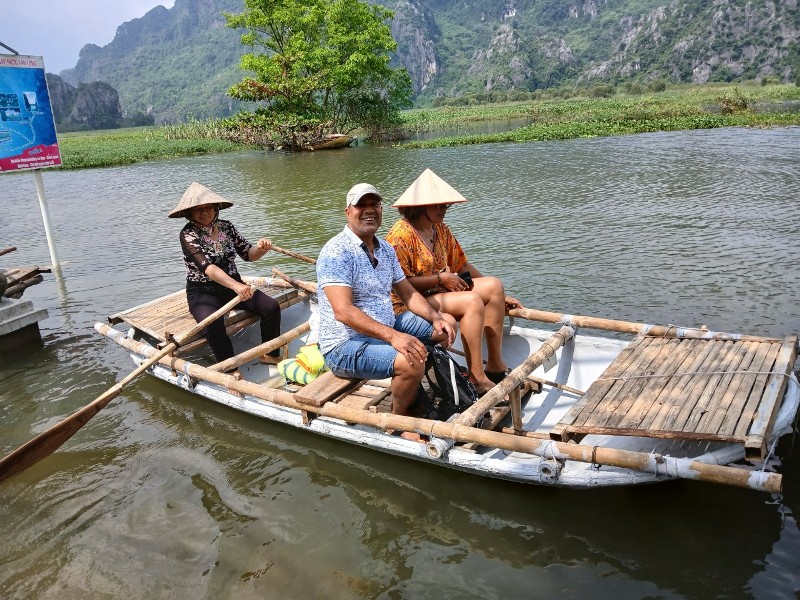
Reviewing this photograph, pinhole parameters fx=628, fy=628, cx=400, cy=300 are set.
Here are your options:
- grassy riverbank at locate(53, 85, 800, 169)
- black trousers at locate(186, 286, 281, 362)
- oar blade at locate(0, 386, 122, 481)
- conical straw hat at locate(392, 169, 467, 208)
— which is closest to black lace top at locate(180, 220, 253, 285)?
black trousers at locate(186, 286, 281, 362)

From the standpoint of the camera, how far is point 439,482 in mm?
3920

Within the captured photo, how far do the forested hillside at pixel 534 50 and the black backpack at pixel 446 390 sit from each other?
61048mm

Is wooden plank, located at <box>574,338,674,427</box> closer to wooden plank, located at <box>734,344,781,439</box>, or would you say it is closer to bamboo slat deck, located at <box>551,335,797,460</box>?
bamboo slat deck, located at <box>551,335,797,460</box>

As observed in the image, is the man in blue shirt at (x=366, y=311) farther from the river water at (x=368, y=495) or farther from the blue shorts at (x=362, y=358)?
the river water at (x=368, y=495)

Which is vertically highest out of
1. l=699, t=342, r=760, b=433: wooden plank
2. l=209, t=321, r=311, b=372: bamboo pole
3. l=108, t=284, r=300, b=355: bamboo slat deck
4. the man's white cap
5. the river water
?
the man's white cap

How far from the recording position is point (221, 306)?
17.7 feet

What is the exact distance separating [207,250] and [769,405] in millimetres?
4193

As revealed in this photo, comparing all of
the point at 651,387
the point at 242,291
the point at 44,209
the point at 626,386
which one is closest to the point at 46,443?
the point at 242,291

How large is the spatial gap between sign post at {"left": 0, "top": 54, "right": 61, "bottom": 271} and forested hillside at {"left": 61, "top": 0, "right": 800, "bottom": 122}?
197ft

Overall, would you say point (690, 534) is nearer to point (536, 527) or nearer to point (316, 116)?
point (536, 527)

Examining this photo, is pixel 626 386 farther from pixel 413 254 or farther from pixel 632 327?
pixel 413 254

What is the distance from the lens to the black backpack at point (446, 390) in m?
3.93

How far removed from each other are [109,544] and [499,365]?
276cm

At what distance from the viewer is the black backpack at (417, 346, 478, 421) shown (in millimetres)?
3926
